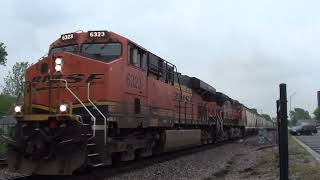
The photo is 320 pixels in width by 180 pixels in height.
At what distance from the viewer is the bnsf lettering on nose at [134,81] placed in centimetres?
1382

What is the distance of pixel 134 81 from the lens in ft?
46.9

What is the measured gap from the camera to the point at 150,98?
15.9 meters

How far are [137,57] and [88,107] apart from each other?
3095 mm

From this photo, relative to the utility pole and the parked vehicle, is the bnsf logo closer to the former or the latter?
the utility pole

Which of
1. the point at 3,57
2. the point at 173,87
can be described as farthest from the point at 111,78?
the point at 3,57

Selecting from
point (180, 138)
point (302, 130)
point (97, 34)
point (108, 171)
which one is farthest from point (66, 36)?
point (302, 130)

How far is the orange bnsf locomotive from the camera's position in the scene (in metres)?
11.2

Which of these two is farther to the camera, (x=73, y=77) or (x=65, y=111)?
(x=73, y=77)

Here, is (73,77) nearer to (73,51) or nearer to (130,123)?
(73,51)

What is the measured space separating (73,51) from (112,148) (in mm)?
2950

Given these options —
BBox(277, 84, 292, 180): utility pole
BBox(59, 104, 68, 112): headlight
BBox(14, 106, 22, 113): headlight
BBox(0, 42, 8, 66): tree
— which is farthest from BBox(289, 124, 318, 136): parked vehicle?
BBox(277, 84, 292, 180): utility pole

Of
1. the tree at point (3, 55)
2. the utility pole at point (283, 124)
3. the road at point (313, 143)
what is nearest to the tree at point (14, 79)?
the tree at point (3, 55)

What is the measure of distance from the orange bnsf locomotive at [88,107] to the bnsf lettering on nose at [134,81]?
28 mm

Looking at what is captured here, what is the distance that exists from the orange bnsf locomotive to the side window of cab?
26 mm
